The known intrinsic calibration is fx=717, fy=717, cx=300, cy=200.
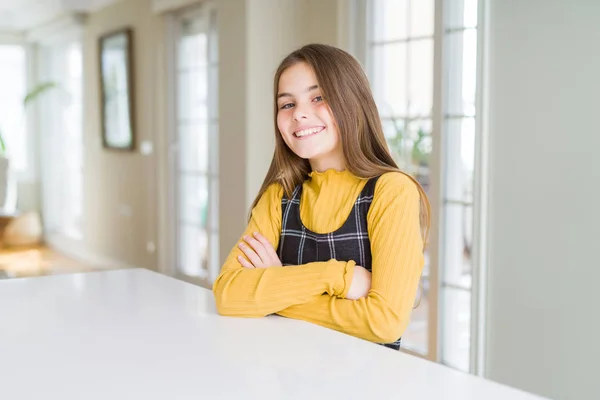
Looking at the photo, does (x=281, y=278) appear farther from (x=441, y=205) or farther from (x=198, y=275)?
(x=198, y=275)

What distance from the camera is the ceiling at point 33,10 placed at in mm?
5777

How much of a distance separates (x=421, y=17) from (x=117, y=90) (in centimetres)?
342

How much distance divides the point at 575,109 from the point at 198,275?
3.34m

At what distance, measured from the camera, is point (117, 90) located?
19.8 feet

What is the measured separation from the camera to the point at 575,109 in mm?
2512

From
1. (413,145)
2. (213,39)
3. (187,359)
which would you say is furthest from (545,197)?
(213,39)

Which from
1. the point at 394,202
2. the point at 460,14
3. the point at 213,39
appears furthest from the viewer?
the point at 213,39

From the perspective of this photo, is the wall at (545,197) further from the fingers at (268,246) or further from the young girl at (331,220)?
the fingers at (268,246)

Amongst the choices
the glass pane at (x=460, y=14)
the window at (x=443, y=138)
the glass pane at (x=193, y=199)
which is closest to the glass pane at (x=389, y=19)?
the window at (x=443, y=138)

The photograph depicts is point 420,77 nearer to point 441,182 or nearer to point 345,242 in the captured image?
point 441,182

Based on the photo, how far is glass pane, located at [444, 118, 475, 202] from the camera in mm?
3057

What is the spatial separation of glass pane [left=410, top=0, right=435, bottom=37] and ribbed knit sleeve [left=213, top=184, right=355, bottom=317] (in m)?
2.14

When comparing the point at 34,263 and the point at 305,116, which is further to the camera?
the point at 34,263

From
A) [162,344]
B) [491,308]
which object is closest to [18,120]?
[491,308]
